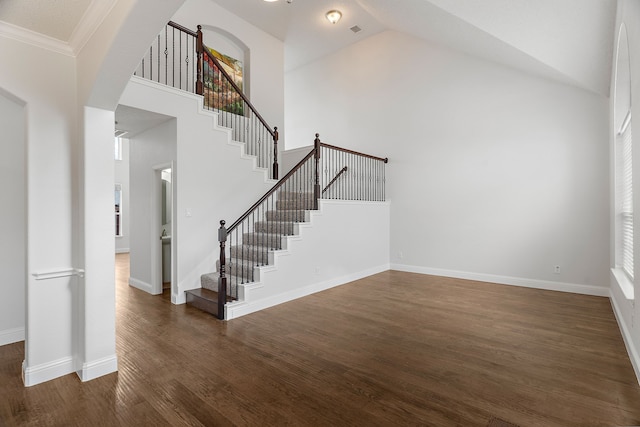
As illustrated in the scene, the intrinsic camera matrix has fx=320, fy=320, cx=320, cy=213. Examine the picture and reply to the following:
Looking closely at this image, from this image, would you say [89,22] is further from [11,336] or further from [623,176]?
[623,176]

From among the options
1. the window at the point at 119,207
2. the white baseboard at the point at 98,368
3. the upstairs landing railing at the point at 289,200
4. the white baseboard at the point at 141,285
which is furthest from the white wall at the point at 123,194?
the white baseboard at the point at 98,368

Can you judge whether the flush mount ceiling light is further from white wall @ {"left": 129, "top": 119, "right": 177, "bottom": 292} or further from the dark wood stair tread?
the dark wood stair tread

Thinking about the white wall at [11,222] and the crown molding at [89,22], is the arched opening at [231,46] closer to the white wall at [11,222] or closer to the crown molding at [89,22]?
the white wall at [11,222]

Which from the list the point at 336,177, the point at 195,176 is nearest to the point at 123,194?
the point at 195,176

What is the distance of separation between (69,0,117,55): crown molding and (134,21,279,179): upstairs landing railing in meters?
3.43

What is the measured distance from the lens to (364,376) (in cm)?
260

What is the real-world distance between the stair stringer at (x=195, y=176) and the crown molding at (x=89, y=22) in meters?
1.64

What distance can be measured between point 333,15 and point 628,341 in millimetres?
6863

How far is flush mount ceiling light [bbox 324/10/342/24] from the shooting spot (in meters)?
6.50

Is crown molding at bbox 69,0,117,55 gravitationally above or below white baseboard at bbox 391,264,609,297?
above

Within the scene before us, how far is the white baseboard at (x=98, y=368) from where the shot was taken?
8.46ft

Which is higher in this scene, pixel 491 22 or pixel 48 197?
pixel 491 22

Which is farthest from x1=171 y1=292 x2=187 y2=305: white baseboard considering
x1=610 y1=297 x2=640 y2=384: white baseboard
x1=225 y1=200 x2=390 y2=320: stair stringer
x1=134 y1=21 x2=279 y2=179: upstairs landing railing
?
x1=610 y1=297 x2=640 y2=384: white baseboard

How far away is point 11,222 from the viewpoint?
334cm
